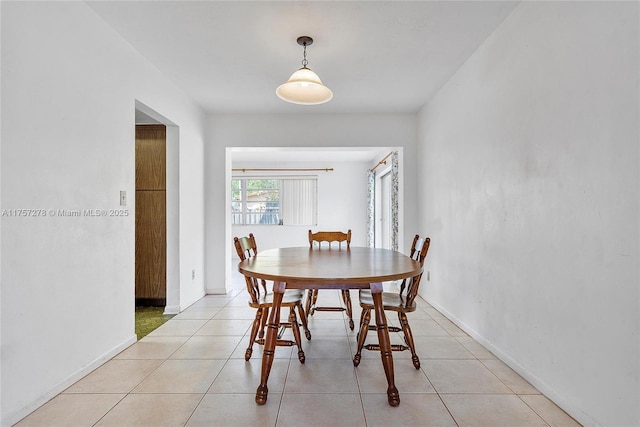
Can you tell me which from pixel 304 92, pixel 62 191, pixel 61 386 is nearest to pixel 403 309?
pixel 304 92

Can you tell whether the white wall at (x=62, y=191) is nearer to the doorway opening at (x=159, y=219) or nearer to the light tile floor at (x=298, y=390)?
the light tile floor at (x=298, y=390)

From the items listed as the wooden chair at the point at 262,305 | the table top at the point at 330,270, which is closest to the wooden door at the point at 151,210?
the wooden chair at the point at 262,305

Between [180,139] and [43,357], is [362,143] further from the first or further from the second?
[43,357]

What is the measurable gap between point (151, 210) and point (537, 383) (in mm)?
3755

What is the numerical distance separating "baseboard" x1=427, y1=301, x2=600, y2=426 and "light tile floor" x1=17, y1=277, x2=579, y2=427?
0.03m

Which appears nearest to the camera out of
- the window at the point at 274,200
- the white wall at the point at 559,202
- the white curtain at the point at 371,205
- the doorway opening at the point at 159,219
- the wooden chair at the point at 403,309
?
the white wall at the point at 559,202

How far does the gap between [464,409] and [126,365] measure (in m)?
2.14

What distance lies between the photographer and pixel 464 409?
1768mm

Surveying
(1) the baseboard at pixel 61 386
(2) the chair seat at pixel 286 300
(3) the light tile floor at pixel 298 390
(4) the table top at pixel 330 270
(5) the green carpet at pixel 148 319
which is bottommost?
(5) the green carpet at pixel 148 319

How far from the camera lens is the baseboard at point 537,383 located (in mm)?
1637

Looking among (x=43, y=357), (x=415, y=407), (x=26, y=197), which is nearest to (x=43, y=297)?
(x=43, y=357)

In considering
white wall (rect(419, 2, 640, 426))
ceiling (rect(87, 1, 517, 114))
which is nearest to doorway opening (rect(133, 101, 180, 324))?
ceiling (rect(87, 1, 517, 114))

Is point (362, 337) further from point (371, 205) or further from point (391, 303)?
point (371, 205)

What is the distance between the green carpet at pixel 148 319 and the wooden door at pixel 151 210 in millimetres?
163
